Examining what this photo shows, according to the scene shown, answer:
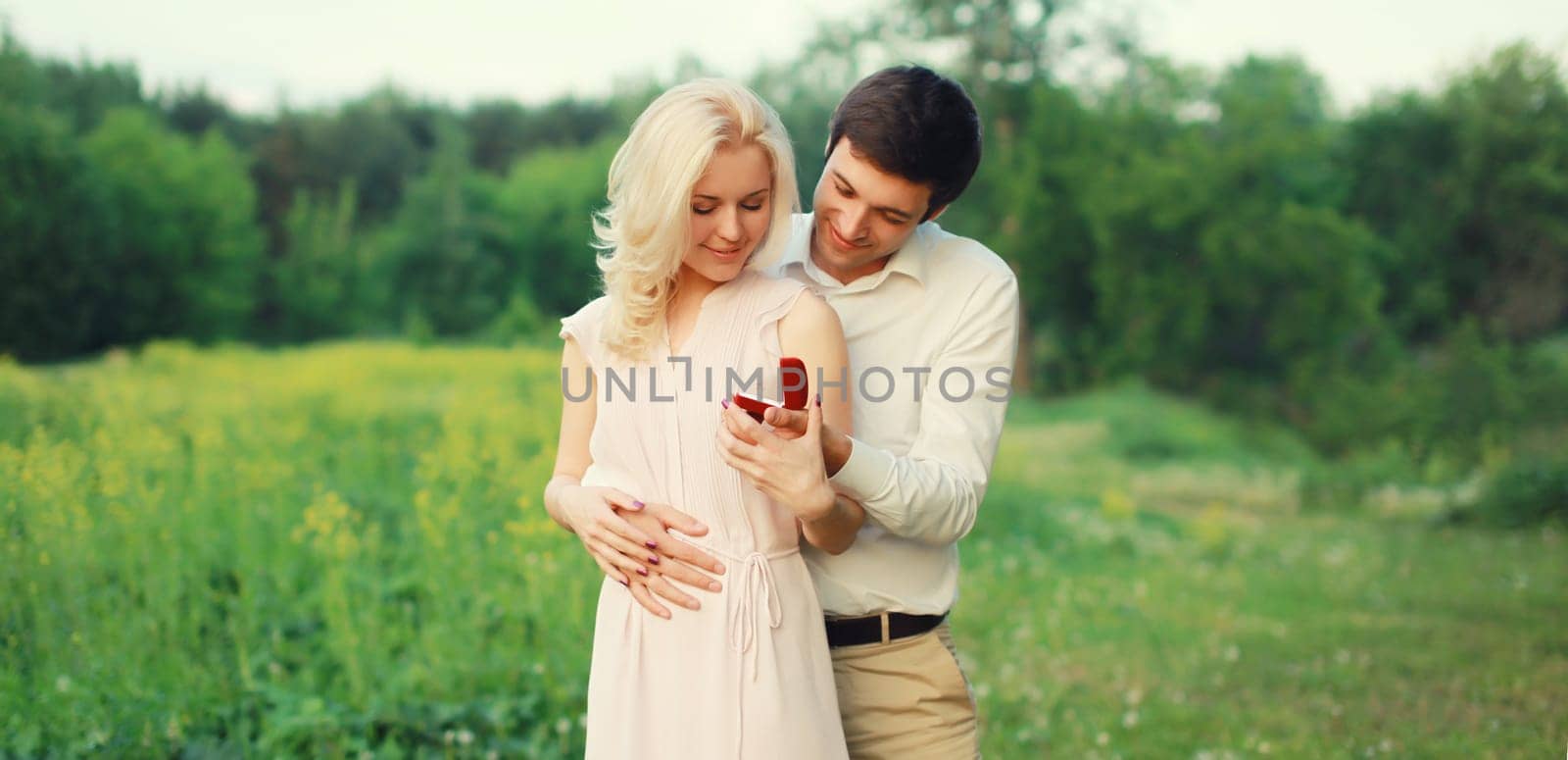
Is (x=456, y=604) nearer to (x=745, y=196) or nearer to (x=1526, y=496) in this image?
(x=745, y=196)

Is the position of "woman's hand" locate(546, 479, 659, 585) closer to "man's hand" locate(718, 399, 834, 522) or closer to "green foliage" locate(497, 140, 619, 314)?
"man's hand" locate(718, 399, 834, 522)

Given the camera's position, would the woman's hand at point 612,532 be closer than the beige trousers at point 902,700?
Yes

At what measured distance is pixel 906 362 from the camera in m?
2.28

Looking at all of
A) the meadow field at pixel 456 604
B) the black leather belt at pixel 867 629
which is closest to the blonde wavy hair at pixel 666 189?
the black leather belt at pixel 867 629

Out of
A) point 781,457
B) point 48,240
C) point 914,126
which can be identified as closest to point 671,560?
point 781,457

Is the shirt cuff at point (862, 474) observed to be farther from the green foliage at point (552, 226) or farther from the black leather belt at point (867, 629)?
the green foliage at point (552, 226)

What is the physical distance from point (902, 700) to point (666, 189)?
1.05 m

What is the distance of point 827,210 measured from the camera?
2242 mm

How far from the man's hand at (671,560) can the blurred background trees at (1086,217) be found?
7024 mm

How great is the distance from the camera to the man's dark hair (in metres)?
2.13

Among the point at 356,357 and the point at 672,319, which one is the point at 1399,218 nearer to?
the point at 356,357

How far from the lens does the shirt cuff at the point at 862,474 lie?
1.92 meters

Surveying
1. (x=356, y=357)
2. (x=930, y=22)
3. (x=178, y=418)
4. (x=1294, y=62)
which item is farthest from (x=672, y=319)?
(x=1294, y=62)

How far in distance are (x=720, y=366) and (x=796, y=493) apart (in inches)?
11.9
